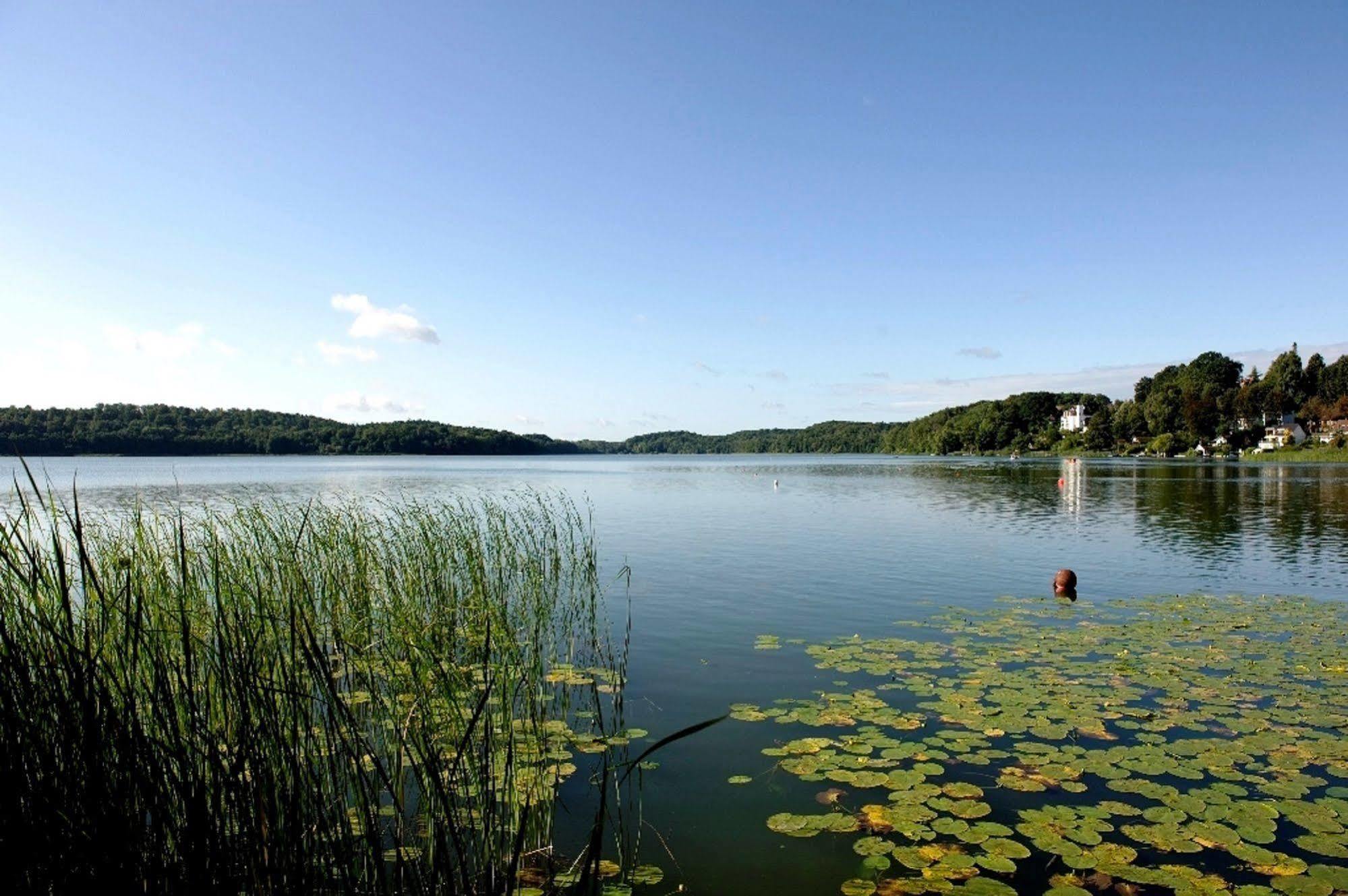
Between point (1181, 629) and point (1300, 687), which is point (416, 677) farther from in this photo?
point (1181, 629)

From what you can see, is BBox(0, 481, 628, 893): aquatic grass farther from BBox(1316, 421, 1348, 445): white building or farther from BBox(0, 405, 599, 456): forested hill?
BBox(1316, 421, 1348, 445): white building

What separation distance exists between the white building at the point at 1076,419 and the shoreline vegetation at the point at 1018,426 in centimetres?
187

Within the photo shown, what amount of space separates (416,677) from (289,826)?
4.39ft

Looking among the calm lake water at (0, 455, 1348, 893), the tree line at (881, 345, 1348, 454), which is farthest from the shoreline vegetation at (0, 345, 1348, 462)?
the calm lake water at (0, 455, 1348, 893)

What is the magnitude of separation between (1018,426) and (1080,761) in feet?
557

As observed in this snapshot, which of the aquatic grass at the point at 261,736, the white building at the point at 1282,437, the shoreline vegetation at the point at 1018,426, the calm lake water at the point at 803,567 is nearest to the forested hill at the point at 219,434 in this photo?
the shoreline vegetation at the point at 1018,426

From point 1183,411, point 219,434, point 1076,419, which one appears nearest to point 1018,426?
point 1076,419

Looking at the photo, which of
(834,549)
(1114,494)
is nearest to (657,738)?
→ (834,549)

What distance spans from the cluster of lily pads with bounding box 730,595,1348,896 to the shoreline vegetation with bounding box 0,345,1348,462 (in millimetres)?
87120

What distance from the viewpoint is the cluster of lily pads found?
533cm

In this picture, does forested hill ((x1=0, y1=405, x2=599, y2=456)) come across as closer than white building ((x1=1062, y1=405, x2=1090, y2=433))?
Yes

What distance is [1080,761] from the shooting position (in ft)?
23.1

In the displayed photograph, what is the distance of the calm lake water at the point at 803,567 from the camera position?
21.2 feet

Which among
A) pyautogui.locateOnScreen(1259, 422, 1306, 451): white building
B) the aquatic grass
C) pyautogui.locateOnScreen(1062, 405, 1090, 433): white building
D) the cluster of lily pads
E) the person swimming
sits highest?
pyautogui.locateOnScreen(1062, 405, 1090, 433): white building
